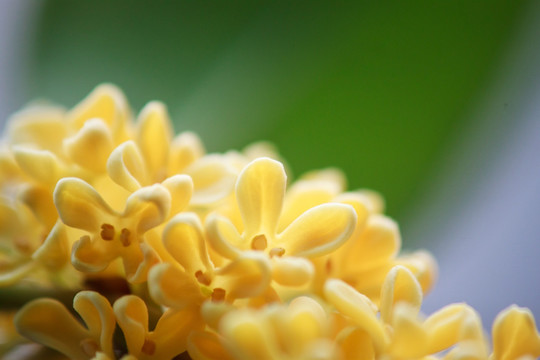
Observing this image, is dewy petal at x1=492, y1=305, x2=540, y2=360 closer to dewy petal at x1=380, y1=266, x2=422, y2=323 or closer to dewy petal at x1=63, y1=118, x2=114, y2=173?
dewy petal at x1=380, y1=266, x2=422, y2=323

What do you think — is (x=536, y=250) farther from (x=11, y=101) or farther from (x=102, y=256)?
(x=11, y=101)

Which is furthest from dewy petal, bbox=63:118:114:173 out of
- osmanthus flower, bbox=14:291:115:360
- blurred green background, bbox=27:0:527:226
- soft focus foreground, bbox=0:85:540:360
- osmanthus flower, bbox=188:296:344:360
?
blurred green background, bbox=27:0:527:226

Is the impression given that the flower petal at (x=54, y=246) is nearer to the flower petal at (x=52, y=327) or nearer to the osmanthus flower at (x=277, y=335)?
the flower petal at (x=52, y=327)

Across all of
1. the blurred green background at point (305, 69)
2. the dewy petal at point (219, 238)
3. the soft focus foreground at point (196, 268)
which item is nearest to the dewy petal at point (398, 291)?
the soft focus foreground at point (196, 268)

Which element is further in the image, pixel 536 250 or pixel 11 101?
pixel 11 101

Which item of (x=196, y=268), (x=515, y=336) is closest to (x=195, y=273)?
(x=196, y=268)

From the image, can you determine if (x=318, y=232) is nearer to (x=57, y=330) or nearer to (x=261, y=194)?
(x=261, y=194)

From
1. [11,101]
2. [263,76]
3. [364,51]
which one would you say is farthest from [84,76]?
[364,51]

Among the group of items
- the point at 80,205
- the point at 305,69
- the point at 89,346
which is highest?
the point at 305,69
